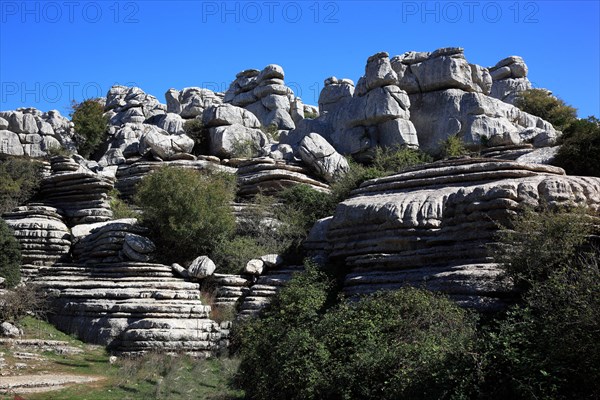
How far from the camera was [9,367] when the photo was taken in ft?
51.5

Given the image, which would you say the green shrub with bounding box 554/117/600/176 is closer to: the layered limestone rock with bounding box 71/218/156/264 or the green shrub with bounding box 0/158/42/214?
the layered limestone rock with bounding box 71/218/156/264

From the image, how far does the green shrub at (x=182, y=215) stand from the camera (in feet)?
76.0

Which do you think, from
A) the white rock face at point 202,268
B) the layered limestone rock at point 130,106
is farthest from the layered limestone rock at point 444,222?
the layered limestone rock at point 130,106

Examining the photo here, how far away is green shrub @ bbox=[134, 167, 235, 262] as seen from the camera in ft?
76.0

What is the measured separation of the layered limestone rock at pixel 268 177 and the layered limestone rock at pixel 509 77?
83.0ft

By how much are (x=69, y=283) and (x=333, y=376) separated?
40.3ft

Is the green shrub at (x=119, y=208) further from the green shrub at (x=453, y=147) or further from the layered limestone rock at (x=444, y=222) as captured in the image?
the green shrub at (x=453, y=147)

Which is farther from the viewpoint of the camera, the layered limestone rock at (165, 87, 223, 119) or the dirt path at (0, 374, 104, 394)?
the layered limestone rock at (165, 87, 223, 119)

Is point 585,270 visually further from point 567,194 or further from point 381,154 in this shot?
point 381,154

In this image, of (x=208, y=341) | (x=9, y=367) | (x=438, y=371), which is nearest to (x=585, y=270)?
(x=438, y=371)

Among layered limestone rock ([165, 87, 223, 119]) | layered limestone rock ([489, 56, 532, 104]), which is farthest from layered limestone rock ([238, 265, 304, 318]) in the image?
layered limestone rock ([165, 87, 223, 119])

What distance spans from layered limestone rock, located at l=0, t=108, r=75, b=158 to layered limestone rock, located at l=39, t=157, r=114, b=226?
9007 millimetres

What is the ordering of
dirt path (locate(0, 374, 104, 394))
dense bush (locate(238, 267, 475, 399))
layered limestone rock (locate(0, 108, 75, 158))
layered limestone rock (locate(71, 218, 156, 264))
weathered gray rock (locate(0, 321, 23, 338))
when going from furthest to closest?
1. layered limestone rock (locate(0, 108, 75, 158))
2. layered limestone rock (locate(71, 218, 156, 264))
3. weathered gray rock (locate(0, 321, 23, 338))
4. dirt path (locate(0, 374, 104, 394))
5. dense bush (locate(238, 267, 475, 399))

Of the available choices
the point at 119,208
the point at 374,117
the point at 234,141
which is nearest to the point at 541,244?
the point at 119,208
